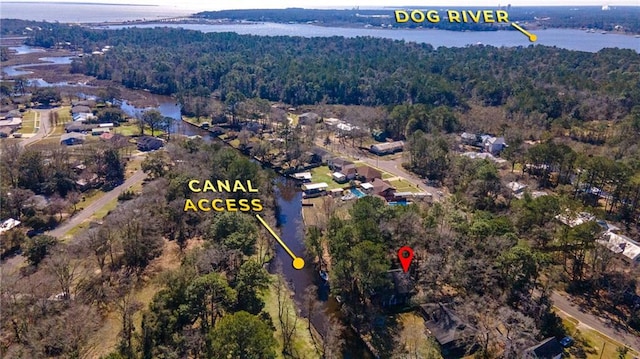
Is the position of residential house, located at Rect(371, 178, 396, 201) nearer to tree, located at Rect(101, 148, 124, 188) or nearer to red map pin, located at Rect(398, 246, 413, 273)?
red map pin, located at Rect(398, 246, 413, 273)

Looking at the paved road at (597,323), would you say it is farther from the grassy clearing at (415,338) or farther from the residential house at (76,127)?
the residential house at (76,127)

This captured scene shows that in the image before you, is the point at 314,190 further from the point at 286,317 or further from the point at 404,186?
the point at 286,317

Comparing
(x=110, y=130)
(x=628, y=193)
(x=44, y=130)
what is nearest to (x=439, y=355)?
(x=628, y=193)

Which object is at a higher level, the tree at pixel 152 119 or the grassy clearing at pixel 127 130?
the tree at pixel 152 119

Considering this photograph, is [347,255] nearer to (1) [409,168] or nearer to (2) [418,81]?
(1) [409,168]

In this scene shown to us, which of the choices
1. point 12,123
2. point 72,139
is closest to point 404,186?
point 72,139

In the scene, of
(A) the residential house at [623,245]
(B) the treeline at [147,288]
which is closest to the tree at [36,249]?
(B) the treeline at [147,288]

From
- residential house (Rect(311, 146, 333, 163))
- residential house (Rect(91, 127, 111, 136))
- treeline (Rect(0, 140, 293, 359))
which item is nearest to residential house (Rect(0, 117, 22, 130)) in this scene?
residential house (Rect(91, 127, 111, 136))
